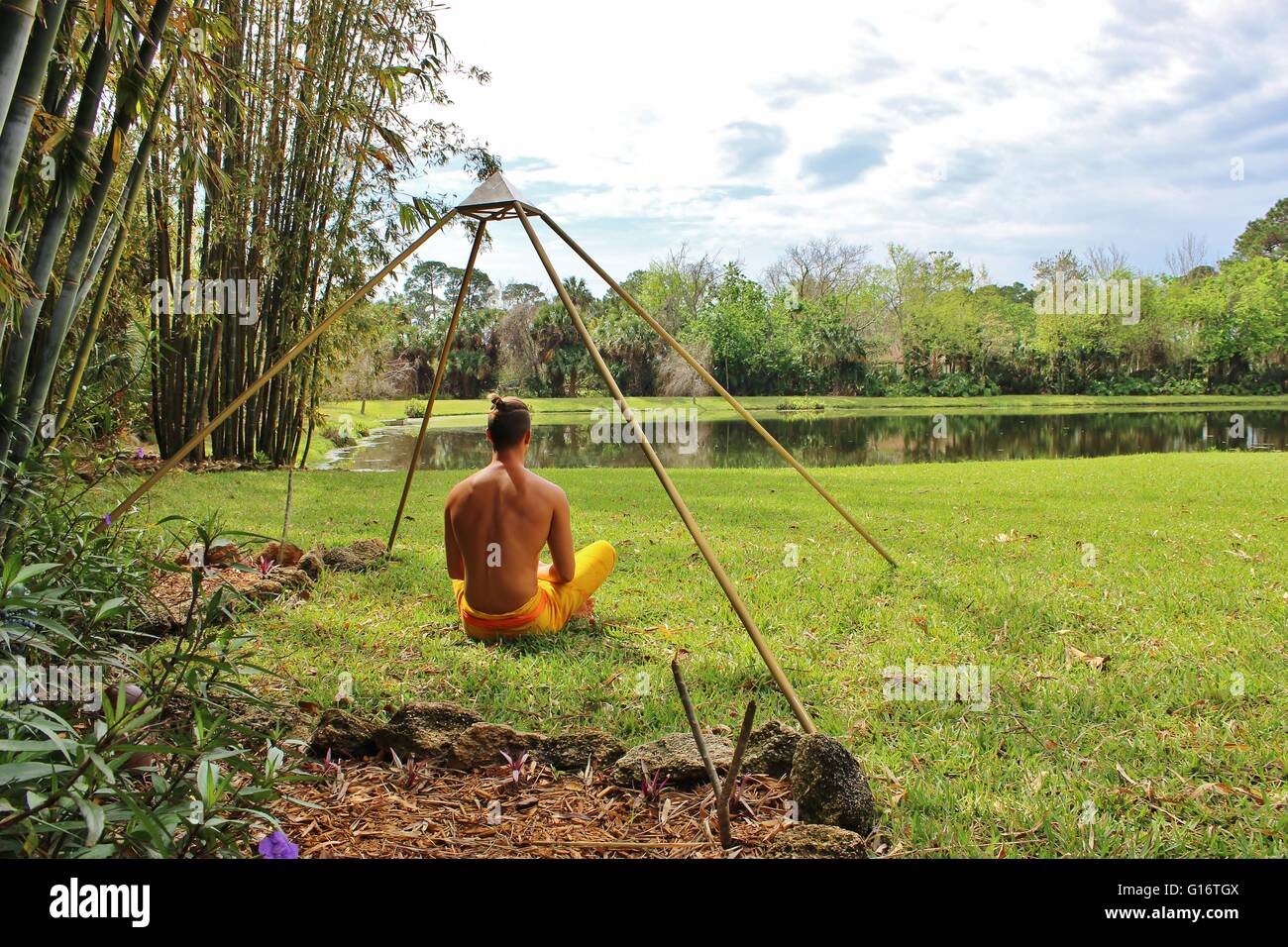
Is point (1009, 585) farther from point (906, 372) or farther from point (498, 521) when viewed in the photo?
point (906, 372)

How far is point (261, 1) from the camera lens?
373 inches

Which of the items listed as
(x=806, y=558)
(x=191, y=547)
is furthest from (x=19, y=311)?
(x=806, y=558)

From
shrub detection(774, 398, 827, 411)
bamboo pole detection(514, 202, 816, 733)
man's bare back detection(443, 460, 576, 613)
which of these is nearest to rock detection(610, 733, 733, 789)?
bamboo pole detection(514, 202, 816, 733)

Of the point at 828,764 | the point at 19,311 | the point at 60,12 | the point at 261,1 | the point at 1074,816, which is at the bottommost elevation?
the point at 1074,816

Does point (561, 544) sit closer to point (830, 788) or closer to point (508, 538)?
point (508, 538)

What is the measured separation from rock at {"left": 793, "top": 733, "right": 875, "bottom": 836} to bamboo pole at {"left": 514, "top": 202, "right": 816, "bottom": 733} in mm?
355

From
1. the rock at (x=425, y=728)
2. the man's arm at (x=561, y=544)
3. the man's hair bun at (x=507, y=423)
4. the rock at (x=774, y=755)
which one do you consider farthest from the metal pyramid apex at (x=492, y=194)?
the rock at (x=774, y=755)

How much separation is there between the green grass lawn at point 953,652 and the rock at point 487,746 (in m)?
0.41

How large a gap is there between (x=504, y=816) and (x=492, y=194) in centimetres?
267

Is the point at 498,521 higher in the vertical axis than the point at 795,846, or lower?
higher

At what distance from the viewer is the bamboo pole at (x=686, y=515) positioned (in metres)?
2.54

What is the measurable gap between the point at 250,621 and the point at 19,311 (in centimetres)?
196

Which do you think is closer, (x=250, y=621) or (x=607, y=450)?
(x=250, y=621)

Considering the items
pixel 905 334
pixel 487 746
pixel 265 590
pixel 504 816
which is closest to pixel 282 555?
pixel 265 590
